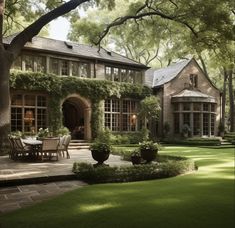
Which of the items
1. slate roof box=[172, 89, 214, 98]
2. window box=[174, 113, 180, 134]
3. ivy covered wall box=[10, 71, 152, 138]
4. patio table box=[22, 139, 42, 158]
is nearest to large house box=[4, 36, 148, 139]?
ivy covered wall box=[10, 71, 152, 138]

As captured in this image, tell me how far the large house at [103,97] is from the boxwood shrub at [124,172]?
13.1 m

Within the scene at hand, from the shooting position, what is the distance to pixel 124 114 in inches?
1028

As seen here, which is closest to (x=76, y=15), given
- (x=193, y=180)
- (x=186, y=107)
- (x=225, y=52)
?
(x=225, y=52)

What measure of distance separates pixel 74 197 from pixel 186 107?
21735 millimetres

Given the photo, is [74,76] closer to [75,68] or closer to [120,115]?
[75,68]

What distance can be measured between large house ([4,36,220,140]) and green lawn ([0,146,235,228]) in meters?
14.6

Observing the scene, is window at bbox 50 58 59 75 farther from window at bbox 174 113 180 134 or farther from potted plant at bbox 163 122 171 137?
window at bbox 174 113 180 134

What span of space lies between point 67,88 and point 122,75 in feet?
18.1

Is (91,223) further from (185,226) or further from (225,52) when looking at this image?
(225,52)

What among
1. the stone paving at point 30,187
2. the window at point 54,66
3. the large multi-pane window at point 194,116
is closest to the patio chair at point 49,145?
the stone paving at point 30,187

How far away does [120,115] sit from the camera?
25.8 meters

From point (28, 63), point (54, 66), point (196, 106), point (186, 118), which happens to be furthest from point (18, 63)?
point (196, 106)

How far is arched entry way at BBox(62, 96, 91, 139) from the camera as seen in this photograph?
24.3m

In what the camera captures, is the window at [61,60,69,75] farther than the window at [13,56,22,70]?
Yes
